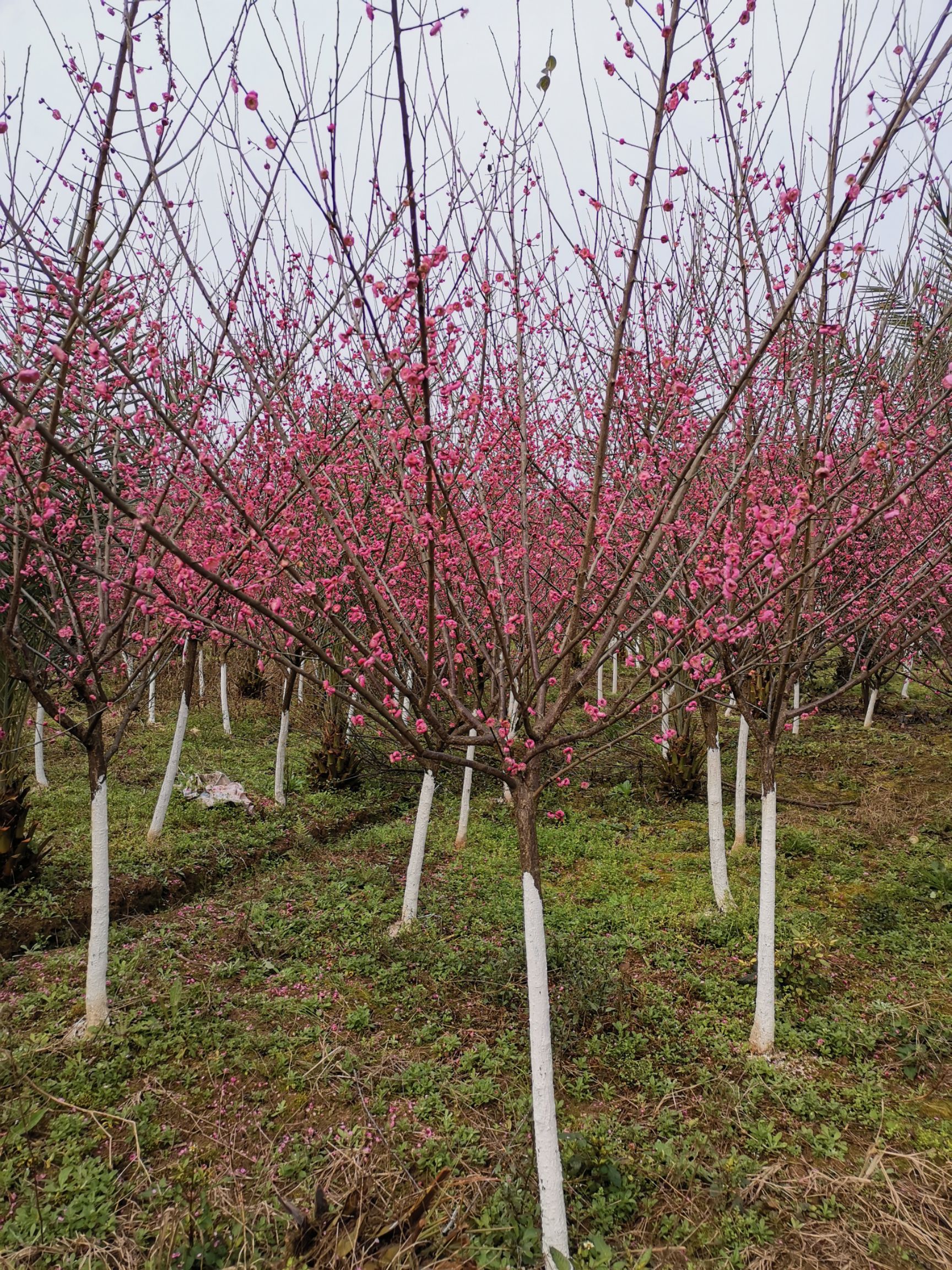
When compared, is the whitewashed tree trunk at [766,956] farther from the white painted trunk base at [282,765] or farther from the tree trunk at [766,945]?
the white painted trunk base at [282,765]

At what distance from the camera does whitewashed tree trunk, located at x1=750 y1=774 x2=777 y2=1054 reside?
14.5ft

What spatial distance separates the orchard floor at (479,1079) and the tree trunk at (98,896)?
0.55 feet

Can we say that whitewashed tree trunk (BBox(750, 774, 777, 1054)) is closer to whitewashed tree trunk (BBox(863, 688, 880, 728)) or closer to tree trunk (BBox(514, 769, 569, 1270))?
tree trunk (BBox(514, 769, 569, 1270))

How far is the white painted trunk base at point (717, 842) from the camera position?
6398mm

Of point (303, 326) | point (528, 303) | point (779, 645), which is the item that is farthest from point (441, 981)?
point (303, 326)

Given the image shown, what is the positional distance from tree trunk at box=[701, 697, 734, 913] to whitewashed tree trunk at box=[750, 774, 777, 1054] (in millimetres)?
1662

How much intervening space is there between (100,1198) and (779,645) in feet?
14.5

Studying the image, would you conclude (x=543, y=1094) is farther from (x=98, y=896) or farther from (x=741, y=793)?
(x=741, y=793)

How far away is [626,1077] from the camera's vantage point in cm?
417

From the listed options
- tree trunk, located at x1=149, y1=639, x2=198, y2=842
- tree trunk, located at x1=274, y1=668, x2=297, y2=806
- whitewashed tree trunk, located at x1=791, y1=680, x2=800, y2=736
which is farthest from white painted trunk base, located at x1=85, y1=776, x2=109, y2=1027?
whitewashed tree trunk, located at x1=791, y1=680, x2=800, y2=736


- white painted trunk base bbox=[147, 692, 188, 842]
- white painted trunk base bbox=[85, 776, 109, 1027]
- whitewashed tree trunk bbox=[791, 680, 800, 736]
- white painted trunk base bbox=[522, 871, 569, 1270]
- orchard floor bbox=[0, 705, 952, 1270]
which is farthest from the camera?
whitewashed tree trunk bbox=[791, 680, 800, 736]

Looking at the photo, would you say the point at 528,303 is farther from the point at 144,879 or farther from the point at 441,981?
the point at 144,879

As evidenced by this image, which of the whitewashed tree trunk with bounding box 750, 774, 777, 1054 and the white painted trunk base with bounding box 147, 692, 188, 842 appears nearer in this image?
the whitewashed tree trunk with bounding box 750, 774, 777, 1054

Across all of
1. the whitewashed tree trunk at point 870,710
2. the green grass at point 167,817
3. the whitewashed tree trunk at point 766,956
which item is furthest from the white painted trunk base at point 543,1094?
the whitewashed tree trunk at point 870,710
